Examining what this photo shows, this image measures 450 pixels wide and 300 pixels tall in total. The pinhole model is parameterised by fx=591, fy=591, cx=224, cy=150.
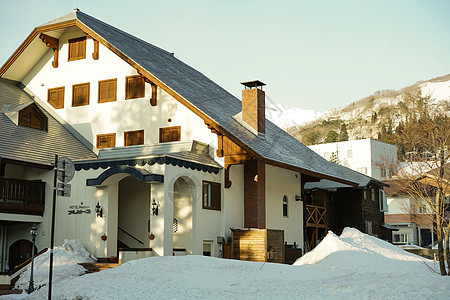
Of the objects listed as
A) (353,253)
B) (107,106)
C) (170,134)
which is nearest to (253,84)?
(170,134)

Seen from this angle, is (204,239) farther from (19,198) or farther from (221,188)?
(19,198)

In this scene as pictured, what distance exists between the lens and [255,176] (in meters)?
24.2

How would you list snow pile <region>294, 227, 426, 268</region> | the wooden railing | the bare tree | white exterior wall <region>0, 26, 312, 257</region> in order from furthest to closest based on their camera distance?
the wooden railing < white exterior wall <region>0, 26, 312, 257</region> < snow pile <region>294, 227, 426, 268</region> < the bare tree

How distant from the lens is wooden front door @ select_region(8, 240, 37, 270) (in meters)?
23.0

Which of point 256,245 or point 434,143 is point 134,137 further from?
point 434,143

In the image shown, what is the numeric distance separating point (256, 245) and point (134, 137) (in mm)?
7035

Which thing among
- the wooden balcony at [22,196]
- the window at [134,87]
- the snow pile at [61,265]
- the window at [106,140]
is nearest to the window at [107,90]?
the window at [134,87]

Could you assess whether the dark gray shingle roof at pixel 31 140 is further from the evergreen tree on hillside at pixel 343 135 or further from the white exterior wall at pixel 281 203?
the evergreen tree on hillside at pixel 343 135

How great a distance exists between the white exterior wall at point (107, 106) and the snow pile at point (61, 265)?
5748 mm

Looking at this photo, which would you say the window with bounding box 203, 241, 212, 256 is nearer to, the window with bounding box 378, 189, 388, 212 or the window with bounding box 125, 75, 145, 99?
the window with bounding box 125, 75, 145, 99

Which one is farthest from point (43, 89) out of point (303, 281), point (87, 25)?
point (303, 281)

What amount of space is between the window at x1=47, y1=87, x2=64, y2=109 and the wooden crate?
10.4 metres

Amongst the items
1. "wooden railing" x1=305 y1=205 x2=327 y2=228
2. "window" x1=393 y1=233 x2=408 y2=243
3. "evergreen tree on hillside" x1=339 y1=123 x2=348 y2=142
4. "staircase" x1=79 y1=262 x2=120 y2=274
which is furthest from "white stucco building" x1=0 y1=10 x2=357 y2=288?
"evergreen tree on hillside" x1=339 y1=123 x2=348 y2=142

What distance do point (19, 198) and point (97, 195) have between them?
3.05m
